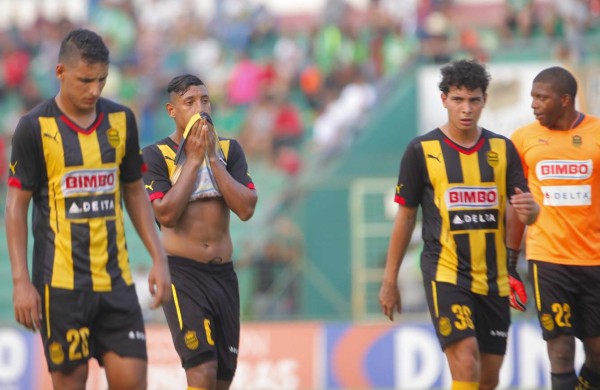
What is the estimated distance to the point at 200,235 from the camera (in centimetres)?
810

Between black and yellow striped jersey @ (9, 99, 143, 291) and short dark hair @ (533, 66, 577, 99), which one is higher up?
short dark hair @ (533, 66, 577, 99)

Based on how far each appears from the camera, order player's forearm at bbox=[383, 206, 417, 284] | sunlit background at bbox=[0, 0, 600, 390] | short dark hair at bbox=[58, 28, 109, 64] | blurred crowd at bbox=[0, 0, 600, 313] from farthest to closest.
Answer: blurred crowd at bbox=[0, 0, 600, 313] → sunlit background at bbox=[0, 0, 600, 390] → player's forearm at bbox=[383, 206, 417, 284] → short dark hair at bbox=[58, 28, 109, 64]

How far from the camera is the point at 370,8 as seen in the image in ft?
77.3

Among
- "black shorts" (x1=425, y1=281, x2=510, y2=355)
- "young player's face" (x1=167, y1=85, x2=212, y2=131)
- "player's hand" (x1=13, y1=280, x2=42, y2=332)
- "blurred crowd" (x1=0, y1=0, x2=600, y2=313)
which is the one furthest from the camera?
"blurred crowd" (x1=0, y1=0, x2=600, y2=313)

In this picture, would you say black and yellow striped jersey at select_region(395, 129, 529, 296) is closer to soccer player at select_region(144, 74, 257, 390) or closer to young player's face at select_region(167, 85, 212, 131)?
soccer player at select_region(144, 74, 257, 390)

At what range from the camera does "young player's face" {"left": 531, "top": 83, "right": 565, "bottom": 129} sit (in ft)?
28.7

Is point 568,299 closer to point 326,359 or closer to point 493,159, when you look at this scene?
point 493,159

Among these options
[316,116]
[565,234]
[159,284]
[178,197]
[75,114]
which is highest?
[316,116]

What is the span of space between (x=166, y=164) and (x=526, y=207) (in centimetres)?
251

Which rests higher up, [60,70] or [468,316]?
[60,70]

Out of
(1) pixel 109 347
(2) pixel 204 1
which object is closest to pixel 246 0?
(2) pixel 204 1

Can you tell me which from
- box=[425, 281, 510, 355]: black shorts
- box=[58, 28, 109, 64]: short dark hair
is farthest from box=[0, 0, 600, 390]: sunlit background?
box=[58, 28, 109, 64]: short dark hair

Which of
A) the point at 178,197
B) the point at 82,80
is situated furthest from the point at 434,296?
the point at 82,80

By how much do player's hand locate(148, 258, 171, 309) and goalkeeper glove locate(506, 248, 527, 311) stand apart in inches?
111
